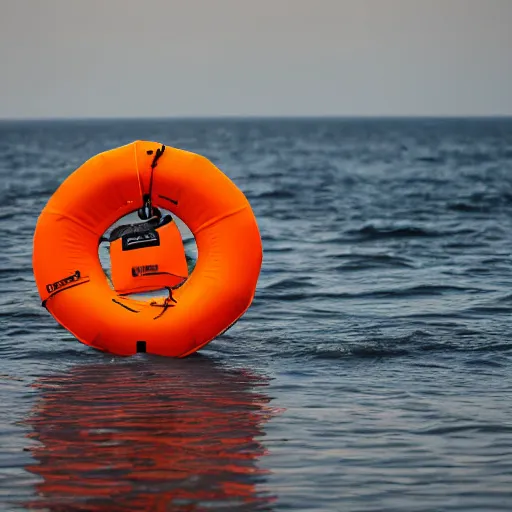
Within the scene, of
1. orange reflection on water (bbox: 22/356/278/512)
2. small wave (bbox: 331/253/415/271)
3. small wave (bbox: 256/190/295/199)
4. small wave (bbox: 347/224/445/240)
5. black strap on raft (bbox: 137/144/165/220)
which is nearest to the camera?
orange reflection on water (bbox: 22/356/278/512)

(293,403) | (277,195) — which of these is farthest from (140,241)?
Answer: (277,195)

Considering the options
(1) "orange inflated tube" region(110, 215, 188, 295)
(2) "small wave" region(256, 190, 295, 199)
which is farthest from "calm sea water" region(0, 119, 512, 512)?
(2) "small wave" region(256, 190, 295, 199)

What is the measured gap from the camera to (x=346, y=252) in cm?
1278

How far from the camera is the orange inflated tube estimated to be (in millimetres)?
6734

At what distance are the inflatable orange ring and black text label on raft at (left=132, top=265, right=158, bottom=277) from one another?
23cm

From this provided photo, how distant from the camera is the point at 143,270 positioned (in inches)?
266

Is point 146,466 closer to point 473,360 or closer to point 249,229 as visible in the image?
point 249,229

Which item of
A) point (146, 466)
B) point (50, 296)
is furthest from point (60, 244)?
point (146, 466)

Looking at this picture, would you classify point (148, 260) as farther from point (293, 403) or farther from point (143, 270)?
point (293, 403)

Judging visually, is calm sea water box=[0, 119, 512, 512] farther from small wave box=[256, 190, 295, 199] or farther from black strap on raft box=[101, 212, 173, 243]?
small wave box=[256, 190, 295, 199]

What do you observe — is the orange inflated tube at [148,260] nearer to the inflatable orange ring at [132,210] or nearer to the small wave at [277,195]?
the inflatable orange ring at [132,210]

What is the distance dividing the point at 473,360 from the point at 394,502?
8.42 feet

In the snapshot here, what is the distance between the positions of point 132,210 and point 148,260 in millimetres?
354

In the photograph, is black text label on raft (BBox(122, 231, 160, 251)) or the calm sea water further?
black text label on raft (BBox(122, 231, 160, 251))
